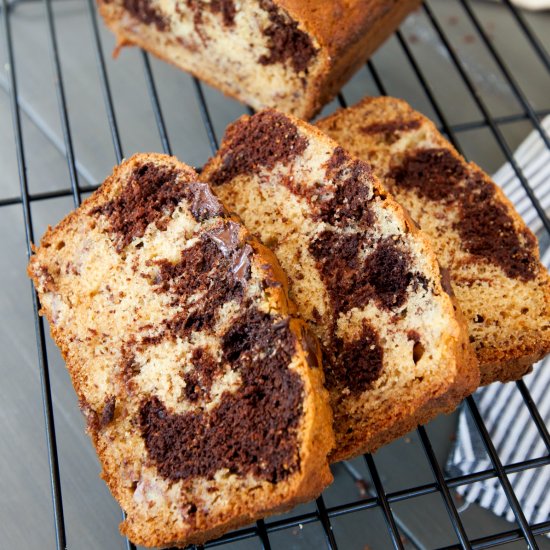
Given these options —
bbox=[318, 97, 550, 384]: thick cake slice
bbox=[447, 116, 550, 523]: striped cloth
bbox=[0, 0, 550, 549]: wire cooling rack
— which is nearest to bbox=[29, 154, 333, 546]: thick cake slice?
bbox=[0, 0, 550, 549]: wire cooling rack

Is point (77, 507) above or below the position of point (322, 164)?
below

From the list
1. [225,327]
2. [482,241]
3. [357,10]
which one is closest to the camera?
[225,327]

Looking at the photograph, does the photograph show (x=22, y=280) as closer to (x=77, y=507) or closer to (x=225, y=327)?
(x=77, y=507)

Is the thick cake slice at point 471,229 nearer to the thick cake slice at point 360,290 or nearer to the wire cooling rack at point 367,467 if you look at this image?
the wire cooling rack at point 367,467

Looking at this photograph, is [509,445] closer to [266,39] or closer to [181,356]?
[181,356]

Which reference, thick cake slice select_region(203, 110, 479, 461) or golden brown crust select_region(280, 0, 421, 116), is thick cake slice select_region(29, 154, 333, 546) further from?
golden brown crust select_region(280, 0, 421, 116)

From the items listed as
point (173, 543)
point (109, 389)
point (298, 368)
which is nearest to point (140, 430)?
point (109, 389)

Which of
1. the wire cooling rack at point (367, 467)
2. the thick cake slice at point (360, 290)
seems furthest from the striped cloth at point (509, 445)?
the thick cake slice at point (360, 290)
